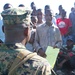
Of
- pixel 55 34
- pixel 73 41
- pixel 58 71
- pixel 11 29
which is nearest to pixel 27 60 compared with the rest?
→ pixel 11 29

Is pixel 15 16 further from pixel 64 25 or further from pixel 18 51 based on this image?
pixel 64 25

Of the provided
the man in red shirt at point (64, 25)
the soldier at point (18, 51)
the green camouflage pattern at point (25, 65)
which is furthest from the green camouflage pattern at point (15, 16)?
the man in red shirt at point (64, 25)

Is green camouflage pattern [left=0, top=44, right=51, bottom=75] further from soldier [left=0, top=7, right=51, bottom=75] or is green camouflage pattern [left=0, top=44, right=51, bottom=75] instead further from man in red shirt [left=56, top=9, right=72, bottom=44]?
man in red shirt [left=56, top=9, right=72, bottom=44]

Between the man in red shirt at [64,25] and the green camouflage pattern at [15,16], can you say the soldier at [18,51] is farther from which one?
the man in red shirt at [64,25]

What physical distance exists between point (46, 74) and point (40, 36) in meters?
4.32

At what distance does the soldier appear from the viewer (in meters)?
2.13

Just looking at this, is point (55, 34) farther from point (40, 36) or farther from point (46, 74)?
point (46, 74)

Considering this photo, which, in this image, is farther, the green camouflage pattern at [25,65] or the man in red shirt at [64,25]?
the man in red shirt at [64,25]

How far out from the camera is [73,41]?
8312 mm

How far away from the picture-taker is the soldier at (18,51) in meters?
2.13

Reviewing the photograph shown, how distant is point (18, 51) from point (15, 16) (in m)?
0.27

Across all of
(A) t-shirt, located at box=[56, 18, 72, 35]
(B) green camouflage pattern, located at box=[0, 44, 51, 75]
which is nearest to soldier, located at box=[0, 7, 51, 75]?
(B) green camouflage pattern, located at box=[0, 44, 51, 75]

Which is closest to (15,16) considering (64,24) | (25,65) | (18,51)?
(18,51)

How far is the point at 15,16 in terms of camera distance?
224 centimetres
